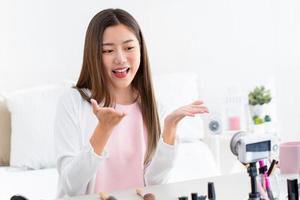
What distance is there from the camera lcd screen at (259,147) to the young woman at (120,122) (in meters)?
0.38

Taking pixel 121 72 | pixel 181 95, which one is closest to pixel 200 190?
pixel 121 72

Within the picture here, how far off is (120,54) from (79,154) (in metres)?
0.29

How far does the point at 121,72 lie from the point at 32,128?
110cm

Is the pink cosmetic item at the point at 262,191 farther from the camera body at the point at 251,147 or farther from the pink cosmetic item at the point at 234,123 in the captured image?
the pink cosmetic item at the point at 234,123

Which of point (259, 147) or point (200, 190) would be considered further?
point (200, 190)

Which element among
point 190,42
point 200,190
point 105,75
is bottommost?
point 200,190

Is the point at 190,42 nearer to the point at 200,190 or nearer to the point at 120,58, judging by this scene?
the point at 120,58

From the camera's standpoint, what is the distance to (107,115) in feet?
3.68

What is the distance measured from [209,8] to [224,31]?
0.16m

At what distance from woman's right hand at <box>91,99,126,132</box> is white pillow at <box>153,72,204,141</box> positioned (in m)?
1.45

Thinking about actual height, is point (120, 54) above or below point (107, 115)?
above

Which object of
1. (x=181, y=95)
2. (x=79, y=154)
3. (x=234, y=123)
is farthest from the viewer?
(x=234, y=123)

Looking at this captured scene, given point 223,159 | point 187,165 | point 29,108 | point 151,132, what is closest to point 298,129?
point 223,159

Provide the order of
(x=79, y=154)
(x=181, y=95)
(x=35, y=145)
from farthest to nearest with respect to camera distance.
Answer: (x=181, y=95), (x=35, y=145), (x=79, y=154)
